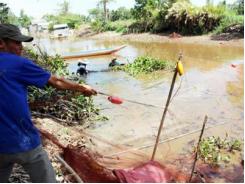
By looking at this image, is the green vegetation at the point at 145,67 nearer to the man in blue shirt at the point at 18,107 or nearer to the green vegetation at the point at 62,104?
the green vegetation at the point at 62,104

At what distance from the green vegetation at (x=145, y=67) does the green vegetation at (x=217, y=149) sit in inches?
349

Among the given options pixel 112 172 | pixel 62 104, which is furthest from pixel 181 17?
pixel 112 172

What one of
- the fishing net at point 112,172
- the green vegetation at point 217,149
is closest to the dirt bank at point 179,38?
the green vegetation at point 217,149

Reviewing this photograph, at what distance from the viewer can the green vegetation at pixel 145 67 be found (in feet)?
51.5

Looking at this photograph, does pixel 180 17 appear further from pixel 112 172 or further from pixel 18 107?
pixel 18 107

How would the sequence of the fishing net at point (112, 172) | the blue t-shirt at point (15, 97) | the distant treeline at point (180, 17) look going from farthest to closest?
the distant treeline at point (180, 17)
the fishing net at point (112, 172)
the blue t-shirt at point (15, 97)

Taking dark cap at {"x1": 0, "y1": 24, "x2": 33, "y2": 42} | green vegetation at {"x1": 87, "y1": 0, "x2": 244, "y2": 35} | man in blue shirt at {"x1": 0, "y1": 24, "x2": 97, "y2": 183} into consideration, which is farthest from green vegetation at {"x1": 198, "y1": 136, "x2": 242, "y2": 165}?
green vegetation at {"x1": 87, "y1": 0, "x2": 244, "y2": 35}

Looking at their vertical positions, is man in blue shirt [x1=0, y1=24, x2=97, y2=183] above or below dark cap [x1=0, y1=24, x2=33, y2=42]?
below

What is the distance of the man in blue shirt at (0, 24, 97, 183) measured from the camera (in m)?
2.70

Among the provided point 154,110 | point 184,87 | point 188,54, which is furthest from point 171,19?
point 154,110

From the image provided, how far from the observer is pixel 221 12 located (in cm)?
2953

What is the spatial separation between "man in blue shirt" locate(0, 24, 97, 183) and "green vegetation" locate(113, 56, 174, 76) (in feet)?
Answer: 41.1

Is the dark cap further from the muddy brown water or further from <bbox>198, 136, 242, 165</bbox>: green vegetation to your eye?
<bbox>198, 136, 242, 165</bbox>: green vegetation

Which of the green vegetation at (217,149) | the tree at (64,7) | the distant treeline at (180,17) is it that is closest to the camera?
the green vegetation at (217,149)
